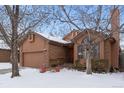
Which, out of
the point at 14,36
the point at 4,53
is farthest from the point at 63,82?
the point at 4,53

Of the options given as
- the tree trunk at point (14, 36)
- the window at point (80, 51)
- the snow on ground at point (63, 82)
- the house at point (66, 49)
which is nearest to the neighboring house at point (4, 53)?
the house at point (66, 49)

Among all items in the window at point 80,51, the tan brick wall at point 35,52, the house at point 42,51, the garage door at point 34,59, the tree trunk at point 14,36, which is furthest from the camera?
the garage door at point 34,59

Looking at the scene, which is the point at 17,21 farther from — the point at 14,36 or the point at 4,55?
the point at 4,55

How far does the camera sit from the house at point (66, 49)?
1917 centimetres

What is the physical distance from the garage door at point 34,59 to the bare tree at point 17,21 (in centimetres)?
798

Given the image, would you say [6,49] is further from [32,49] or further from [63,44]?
[63,44]

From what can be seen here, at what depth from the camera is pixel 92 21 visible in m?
15.3

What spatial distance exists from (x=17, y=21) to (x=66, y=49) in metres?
10.7

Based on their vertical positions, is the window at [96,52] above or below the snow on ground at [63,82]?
above

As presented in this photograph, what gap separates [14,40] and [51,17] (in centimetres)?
282

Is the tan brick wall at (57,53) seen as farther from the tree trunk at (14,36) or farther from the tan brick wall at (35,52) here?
the tree trunk at (14,36)
